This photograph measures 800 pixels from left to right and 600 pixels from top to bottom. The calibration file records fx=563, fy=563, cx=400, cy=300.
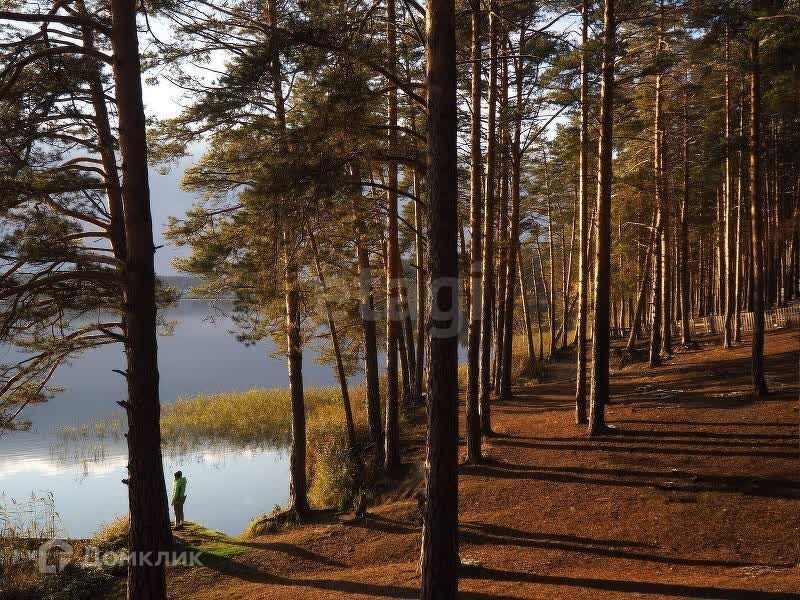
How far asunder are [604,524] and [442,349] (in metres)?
4.93

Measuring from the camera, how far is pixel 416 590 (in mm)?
6848

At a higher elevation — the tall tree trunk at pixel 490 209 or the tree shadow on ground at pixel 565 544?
the tall tree trunk at pixel 490 209

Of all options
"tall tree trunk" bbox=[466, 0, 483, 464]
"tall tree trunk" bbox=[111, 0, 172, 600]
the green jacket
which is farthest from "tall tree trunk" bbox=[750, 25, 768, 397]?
the green jacket

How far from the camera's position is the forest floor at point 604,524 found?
6668mm

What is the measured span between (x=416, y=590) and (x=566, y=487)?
13.3 ft

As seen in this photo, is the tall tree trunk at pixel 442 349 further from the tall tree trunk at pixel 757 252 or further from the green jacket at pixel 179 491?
the tall tree trunk at pixel 757 252

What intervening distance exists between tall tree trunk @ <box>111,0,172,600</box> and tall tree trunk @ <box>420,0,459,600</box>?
2851mm

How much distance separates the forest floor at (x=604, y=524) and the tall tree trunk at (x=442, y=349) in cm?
167

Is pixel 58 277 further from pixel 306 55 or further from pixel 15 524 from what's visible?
pixel 15 524

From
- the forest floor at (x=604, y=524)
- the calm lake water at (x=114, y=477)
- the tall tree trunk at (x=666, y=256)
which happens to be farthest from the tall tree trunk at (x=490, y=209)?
the tall tree trunk at (x=666, y=256)

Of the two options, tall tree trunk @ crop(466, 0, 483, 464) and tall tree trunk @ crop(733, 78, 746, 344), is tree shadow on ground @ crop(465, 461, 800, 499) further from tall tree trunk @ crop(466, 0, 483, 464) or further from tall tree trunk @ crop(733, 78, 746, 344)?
tall tree trunk @ crop(733, 78, 746, 344)

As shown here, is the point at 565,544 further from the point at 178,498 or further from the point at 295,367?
the point at 178,498

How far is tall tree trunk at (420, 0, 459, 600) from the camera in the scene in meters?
5.16

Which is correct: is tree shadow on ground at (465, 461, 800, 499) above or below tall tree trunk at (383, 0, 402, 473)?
below
